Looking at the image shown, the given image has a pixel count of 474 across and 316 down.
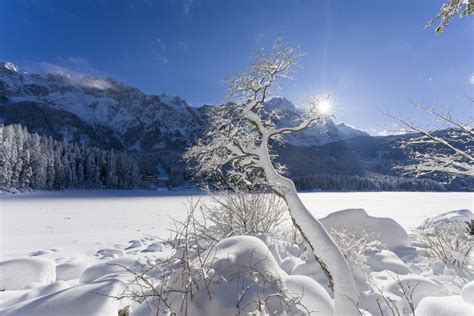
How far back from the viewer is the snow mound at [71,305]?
2693 millimetres

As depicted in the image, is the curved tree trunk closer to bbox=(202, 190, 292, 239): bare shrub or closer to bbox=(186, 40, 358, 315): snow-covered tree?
bbox=(186, 40, 358, 315): snow-covered tree

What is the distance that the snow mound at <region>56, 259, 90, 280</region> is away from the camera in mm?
5309

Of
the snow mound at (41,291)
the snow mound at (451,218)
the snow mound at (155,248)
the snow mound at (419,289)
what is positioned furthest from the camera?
the snow mound at (451,218)

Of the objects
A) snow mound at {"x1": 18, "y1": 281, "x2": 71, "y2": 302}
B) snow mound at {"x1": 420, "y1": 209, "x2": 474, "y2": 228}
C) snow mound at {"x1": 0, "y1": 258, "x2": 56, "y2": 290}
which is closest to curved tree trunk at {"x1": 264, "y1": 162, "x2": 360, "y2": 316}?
snow mound at {"x1": 18, "y1": 281, "x2": 71, "y2": 302}

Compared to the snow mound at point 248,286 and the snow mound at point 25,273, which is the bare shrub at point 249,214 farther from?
the snow mound at point 248,286

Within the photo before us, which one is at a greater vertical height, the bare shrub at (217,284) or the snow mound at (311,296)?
the bare shrub at (217,284)

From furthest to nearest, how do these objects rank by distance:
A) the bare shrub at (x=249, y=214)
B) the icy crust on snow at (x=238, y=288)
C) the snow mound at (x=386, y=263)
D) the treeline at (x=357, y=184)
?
the treeline at (x=357, y=184) < the bare shrub at (x=249, y=214) < the snow mound at (x=386, y=263) < the icy crust on snow at (x=238, y=288)

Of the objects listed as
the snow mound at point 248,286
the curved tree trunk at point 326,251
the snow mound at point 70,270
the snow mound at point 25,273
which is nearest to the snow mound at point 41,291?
the snow mound at point 25,273

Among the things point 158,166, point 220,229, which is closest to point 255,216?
point 220,229

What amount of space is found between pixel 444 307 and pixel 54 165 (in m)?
65.6

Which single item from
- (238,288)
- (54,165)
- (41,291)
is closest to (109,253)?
(41,291)

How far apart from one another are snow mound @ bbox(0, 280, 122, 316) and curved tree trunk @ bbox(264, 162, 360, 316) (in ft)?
8.50

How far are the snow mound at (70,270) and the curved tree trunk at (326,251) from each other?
445cm

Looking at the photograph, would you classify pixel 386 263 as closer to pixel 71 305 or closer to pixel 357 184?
pixel 71 305
